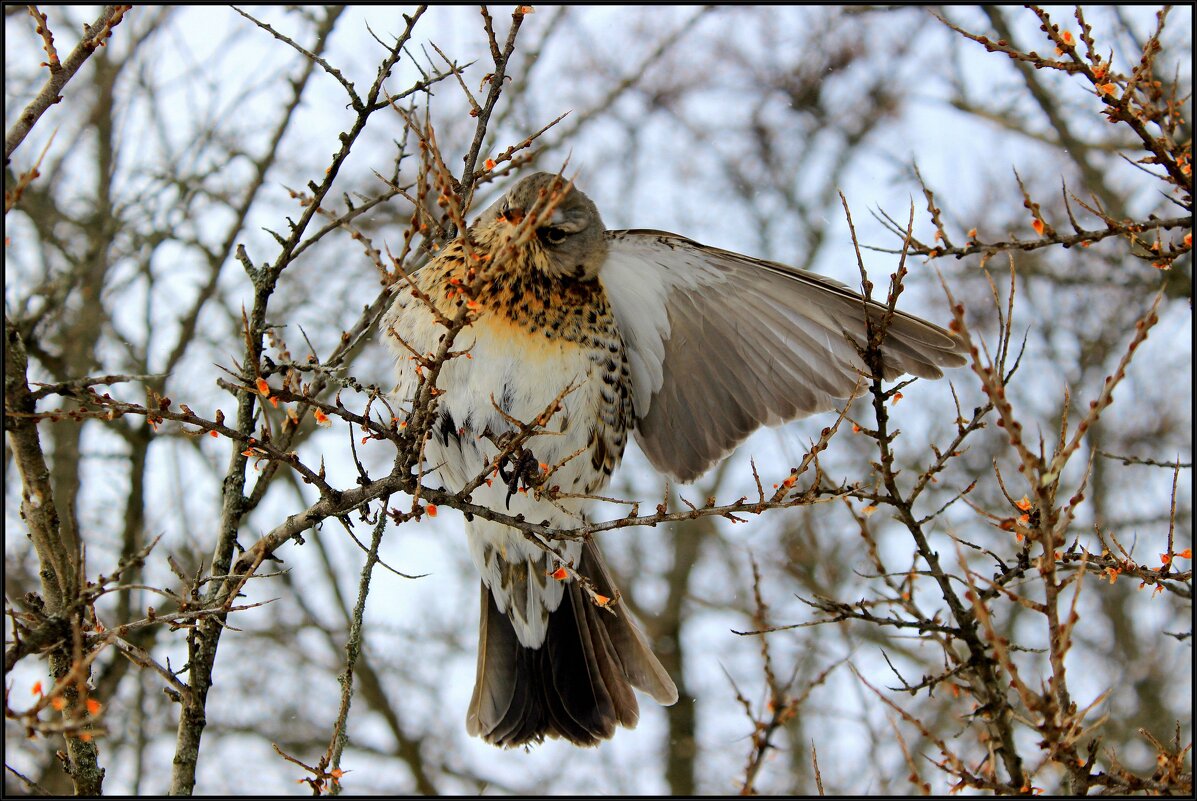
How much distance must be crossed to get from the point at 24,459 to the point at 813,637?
6.66 meters

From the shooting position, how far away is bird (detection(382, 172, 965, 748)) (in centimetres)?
436

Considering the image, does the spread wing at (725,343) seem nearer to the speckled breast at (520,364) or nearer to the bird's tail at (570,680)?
the speckled breast at (520,364)

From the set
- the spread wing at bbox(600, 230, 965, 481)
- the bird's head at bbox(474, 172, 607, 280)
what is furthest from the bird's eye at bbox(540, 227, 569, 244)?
the spread wing at bbox(600, 230, 965, 481)

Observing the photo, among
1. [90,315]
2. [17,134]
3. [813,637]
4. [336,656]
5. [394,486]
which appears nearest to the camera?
[17,134]

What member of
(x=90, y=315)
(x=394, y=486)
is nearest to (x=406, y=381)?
(x=394, y=486)

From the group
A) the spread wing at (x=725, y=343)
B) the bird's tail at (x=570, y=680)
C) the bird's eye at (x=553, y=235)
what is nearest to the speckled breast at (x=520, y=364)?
the bird's eye at (x=553, y=235)

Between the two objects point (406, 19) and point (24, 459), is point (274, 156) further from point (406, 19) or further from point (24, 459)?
point (24, 459)

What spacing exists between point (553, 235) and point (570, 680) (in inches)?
82.8

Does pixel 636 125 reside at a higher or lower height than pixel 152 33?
higher

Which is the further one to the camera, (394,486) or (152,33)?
(152,33)

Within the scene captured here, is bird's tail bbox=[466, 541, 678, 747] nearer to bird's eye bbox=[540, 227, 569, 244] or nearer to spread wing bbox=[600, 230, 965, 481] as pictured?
spread wing bbox=[600, 230, 965, 481]

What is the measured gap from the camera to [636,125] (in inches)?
503

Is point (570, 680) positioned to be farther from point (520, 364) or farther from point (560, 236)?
point (560, 236)

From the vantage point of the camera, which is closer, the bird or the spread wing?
the bird
